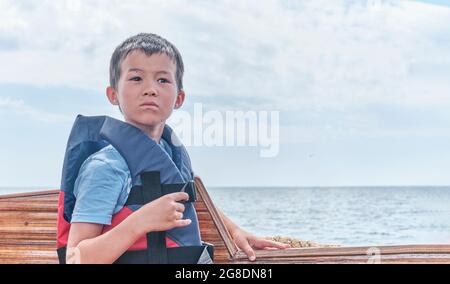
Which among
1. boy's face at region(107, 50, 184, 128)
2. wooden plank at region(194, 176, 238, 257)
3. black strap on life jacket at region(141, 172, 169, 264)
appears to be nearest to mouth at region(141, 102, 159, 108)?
boy's face at region(107, 50, 184, 128)

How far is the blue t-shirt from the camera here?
89 cm

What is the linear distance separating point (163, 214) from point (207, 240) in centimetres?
22

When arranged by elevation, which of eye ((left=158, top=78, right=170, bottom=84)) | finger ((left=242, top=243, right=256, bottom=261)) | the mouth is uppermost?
eye ((left=158, top=78, right=170, bottom=84))

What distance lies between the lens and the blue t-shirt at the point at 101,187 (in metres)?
0.89

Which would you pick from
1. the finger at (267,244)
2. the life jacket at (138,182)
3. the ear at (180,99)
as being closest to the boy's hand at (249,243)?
the finger at (267,244)

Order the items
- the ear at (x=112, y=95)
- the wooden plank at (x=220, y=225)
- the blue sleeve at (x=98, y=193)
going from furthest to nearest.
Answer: the wooden plank at (x=220, y=225), the ear at (x=112, y=95), the blue sleeve at (x=98, y=193)

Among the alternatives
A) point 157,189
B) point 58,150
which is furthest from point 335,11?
point 58,150

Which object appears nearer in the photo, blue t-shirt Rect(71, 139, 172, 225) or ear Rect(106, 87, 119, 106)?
blue t-shirt Rect(71, 139, 172, 225)

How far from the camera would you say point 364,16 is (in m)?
1.03

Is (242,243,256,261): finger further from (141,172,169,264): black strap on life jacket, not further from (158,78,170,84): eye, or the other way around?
(158,78,170,84): eye

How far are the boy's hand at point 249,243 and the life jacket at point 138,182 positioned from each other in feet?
0.53

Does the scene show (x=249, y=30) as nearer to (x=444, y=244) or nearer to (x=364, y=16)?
(x=364, y=16)

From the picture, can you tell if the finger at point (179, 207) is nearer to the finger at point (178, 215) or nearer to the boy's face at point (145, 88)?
the finger at point (178, 215)

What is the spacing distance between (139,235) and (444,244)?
577 millimetres
